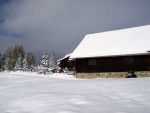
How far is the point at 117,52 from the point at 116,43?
2.84 metres

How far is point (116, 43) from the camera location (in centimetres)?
3225

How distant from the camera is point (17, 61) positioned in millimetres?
84938

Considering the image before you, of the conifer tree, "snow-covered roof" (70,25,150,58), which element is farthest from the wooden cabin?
the conifer tree

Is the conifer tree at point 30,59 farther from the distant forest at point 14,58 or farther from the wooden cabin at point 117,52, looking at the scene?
the wooden cabin at point 117,52

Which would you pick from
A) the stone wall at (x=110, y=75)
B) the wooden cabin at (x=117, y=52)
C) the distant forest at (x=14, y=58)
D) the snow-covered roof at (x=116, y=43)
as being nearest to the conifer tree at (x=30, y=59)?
the distant forest at (x=14, y=58)

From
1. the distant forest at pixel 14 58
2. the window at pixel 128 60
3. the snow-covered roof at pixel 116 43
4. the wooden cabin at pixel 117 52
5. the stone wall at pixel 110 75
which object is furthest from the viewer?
the distant forest at pixel 14 58

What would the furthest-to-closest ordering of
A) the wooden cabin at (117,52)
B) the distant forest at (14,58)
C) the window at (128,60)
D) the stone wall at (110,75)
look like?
1. the distant forest at (14,58)
2. the window at (128,60)
3. the wooden cabin at (117,52)
4. the stone wall at (110,75)

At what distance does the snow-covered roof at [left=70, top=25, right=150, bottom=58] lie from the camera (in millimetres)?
29516

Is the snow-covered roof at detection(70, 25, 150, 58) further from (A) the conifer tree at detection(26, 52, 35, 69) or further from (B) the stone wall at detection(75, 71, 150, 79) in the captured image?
(A) the conifer tree at detection(26, 52, 35, 69)

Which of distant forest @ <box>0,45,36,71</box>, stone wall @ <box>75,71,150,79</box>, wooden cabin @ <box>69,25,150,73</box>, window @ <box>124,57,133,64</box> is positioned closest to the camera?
stone wall @ <box>75,71,150,79</box>

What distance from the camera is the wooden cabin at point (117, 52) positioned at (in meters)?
28.8

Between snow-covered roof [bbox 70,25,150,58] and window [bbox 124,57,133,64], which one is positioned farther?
snow-covered roof [bbox 70,25,150,58]

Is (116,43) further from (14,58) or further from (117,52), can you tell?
(14,58)

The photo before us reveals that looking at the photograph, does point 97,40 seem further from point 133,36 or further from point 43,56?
point 43,56
